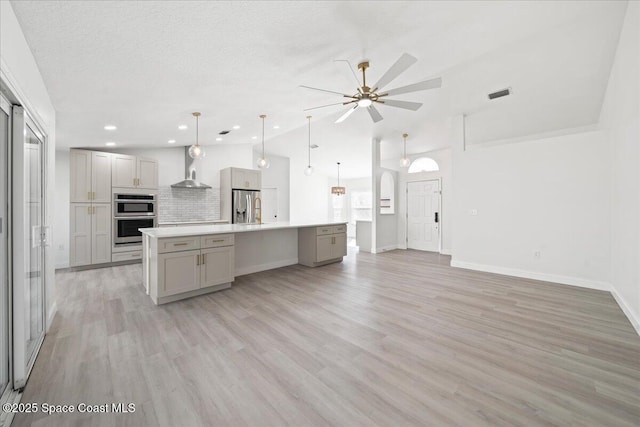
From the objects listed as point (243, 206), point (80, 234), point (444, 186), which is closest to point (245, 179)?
point (243, 206)

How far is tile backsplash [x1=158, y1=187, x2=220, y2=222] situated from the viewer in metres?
6.30

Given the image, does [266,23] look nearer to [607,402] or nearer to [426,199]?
[607,402]

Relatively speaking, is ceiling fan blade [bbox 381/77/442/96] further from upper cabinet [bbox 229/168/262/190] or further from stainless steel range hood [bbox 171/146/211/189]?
stainless steel range hood [bbox 171/146/211/189]

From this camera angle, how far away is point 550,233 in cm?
433

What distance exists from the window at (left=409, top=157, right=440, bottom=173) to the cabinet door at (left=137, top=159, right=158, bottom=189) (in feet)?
22.2

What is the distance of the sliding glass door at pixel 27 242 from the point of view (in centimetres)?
169

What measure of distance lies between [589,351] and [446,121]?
4.73m

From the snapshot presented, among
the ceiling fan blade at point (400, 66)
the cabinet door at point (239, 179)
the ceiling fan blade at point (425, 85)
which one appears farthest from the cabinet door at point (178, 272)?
the cabinet door at point (239, 179)

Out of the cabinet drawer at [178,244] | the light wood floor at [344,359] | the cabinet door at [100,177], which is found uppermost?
the cabinet door at [100,177]

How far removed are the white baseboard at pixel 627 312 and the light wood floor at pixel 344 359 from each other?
0.05 m

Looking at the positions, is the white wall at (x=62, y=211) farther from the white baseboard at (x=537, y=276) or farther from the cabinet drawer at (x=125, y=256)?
the white baseboard at (x=537, y=276)

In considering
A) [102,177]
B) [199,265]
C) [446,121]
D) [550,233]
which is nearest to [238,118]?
[199,265]

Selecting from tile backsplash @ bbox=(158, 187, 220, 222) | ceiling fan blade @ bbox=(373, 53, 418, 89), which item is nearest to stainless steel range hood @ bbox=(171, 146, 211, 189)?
tile backsplash @ bbox=(158, 187, 220, 222)

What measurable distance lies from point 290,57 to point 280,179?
21.5 feet
